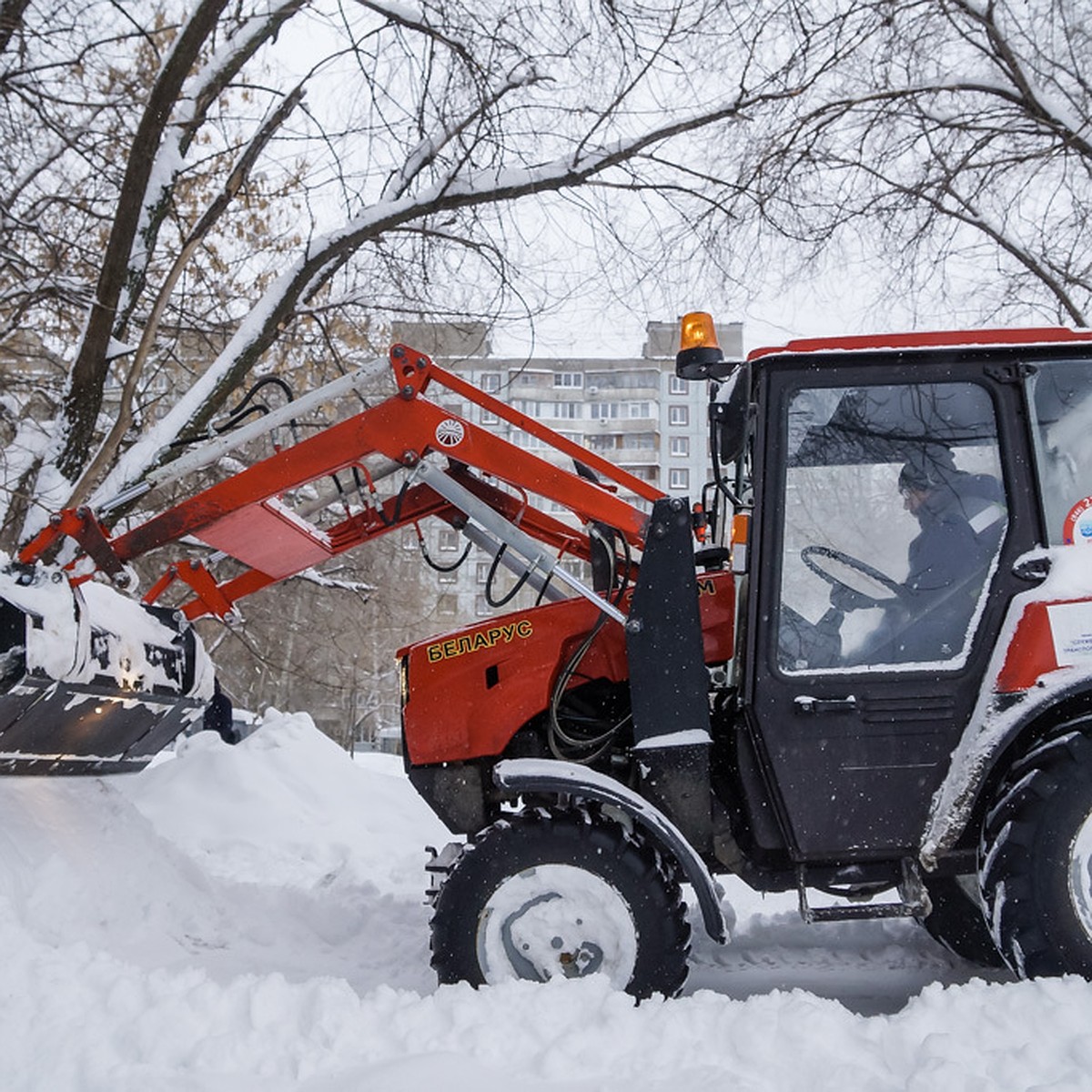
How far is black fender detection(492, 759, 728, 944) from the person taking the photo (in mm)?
3641

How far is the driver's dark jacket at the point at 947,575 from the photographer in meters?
3.72

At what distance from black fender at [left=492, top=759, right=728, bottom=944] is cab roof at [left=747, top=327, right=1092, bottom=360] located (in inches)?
61.6

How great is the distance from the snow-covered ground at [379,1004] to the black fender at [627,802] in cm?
37

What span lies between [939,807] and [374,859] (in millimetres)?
4795

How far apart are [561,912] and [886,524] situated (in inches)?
67.4

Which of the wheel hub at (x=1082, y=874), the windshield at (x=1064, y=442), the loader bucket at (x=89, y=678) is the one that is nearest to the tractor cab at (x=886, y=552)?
the windshield at (x=1064, y=442)

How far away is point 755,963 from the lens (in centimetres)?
470

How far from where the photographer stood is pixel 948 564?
3.74 m

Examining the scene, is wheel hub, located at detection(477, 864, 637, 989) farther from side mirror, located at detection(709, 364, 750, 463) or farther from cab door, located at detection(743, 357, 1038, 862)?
side mirror, located at detection(709, 364, 750, 463)

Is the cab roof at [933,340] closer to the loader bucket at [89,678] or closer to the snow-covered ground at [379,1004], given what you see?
the snow-covered ground at [379,1004]

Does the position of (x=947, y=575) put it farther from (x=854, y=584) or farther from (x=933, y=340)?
(x=933, y=340)

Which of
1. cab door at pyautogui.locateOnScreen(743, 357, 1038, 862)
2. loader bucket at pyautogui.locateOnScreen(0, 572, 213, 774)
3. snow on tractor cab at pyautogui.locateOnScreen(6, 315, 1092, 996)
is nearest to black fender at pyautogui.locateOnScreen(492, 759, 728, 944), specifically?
snow on tractor cab at pyautogui.locateOnScreen(6, 315, 1092, 996)

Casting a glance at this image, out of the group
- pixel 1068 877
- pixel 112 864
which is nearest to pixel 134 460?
pixel 112 864

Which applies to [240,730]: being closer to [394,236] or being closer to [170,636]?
[394,236]
